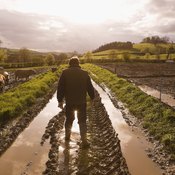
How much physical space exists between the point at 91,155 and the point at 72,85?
2.07 meters

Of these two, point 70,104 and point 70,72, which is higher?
point 70,72

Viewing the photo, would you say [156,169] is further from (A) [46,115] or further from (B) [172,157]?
(A) [46,115]

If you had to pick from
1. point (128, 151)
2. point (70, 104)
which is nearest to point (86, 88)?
point (70, 104)

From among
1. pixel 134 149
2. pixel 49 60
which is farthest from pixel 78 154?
pixel 49 60

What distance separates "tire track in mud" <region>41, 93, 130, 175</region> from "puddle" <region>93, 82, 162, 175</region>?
26cm

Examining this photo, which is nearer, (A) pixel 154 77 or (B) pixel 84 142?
(B) pixel 84 142

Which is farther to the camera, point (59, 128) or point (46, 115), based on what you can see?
point (46, 115)

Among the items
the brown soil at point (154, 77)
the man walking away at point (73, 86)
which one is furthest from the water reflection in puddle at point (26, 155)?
the brown soil at point (154, 77)

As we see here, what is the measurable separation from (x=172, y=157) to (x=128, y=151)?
136 cm

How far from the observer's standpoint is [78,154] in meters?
8.98

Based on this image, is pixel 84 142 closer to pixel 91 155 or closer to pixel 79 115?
Result: pixel 91 155

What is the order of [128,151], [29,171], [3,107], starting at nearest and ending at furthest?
[29,171]
[128,151]
[3,107]

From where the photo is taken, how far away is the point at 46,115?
15703mm

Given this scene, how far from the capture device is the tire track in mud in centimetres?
778
